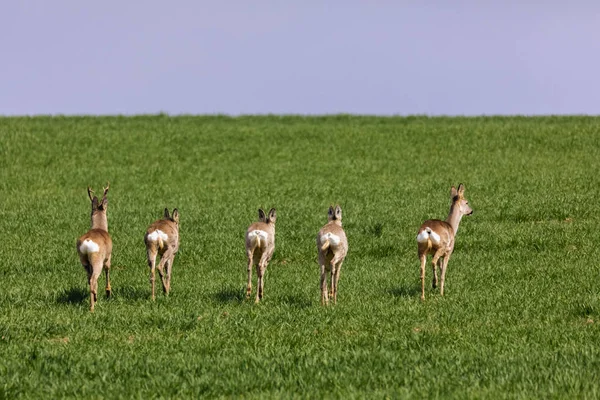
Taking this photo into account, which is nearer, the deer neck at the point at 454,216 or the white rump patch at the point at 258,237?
the white rump patch at the point at 258,237

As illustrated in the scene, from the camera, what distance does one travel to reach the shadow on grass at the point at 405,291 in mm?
17625

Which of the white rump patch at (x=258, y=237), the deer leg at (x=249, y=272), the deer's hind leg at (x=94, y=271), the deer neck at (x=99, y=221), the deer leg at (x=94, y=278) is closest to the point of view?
the deer leg at (x=94, y=278)

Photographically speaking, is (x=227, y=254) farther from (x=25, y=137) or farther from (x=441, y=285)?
(x=25, y=137)

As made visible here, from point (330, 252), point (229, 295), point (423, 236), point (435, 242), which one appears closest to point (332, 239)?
point (330, 252)

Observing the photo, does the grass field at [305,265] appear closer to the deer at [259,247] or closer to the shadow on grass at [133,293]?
the shadow on grass at [133,293]

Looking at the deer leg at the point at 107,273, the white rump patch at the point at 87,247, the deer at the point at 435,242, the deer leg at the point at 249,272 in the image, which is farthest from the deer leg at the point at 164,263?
the deer at the point at 435,242

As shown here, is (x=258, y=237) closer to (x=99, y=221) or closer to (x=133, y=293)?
(x=133, y=293)

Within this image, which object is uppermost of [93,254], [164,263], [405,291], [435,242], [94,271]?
[435,242]

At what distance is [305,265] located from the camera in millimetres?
22250

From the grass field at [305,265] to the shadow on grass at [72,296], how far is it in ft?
0.18

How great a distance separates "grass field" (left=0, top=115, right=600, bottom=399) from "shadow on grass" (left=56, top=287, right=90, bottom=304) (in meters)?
0.05

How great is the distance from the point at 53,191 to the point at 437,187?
13.8m

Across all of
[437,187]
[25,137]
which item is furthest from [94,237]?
[25,137]

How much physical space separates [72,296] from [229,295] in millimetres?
2789
